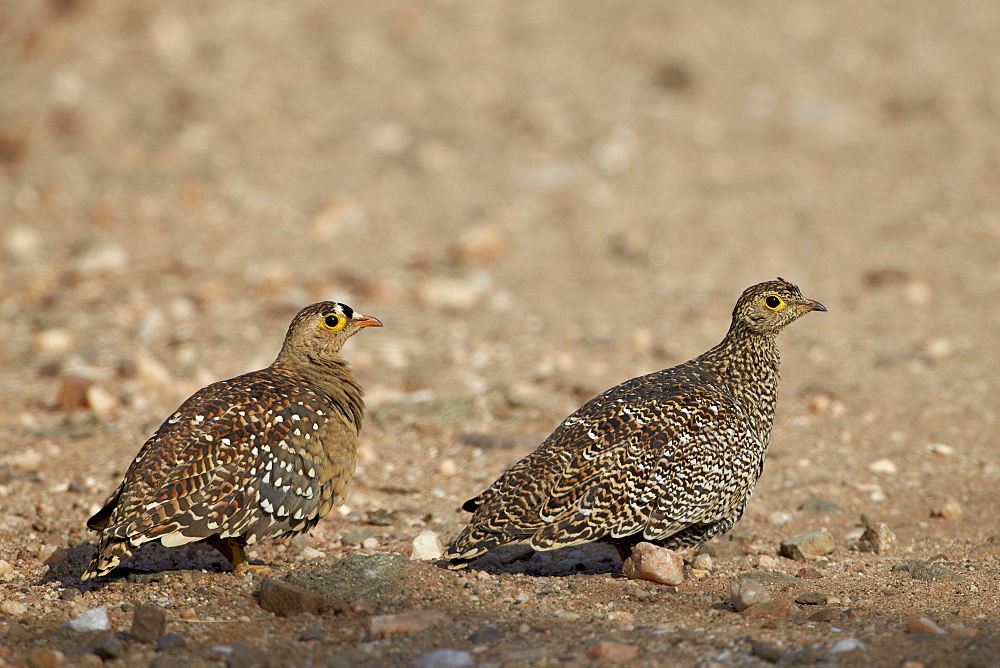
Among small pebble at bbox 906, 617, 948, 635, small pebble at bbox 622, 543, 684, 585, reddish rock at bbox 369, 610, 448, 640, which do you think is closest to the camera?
small pebble at bbox 906, 617, 948, 635

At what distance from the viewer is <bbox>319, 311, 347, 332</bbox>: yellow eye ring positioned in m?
6.91

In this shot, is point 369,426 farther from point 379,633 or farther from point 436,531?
point 379,633

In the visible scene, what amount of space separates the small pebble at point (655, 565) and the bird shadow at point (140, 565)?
2.41 metres

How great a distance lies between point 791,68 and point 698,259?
253 inches

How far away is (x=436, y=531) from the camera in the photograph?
6887 mm

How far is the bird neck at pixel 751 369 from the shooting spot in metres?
6.70

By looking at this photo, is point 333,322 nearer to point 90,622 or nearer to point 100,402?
point 90,622

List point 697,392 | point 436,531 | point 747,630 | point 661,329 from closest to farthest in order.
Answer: point 747,630
point 697,392
point 436,531
point 661,329

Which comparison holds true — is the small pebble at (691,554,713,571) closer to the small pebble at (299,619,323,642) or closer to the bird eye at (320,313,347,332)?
the small pebble at (299,619,323,642)

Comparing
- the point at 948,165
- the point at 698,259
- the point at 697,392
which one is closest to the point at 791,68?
the point at 948,165

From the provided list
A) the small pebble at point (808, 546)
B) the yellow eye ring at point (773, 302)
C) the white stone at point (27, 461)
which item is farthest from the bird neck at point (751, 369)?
the white stone at point (27, 461)

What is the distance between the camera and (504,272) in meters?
13.0

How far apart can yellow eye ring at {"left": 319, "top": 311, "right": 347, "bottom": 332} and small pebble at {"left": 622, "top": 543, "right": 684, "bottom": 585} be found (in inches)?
96.3

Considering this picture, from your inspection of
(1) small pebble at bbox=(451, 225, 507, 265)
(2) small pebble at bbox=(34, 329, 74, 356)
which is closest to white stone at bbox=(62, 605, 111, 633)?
(2) small pebble at bbox=(34, 329, 74, 356)
